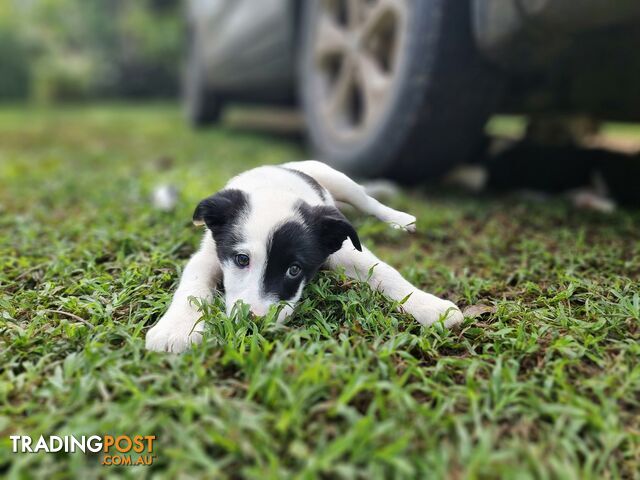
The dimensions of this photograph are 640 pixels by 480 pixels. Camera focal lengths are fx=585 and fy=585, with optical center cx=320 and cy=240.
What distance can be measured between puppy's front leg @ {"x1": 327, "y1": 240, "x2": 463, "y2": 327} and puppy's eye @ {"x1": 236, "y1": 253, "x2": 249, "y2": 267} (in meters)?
0.42

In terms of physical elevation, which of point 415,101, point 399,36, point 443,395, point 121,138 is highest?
point 399,36

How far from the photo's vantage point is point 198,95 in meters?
8.91

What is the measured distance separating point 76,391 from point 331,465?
70 cm

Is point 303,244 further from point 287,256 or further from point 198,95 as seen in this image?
point 198,95

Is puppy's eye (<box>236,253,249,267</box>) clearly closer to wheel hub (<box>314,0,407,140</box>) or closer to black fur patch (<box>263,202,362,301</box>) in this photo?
black fur patch (<box>263,202,362,301</box>)

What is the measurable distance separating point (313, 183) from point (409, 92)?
4.81 feet

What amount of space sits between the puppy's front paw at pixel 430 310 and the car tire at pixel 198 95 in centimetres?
700

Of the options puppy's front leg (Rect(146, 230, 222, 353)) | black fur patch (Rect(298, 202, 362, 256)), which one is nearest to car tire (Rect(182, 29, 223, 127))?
puppy's front leg (Rect(146, 230, 222, 353))

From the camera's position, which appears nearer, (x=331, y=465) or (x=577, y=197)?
(x=331, y=465)

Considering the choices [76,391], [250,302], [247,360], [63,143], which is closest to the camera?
[76,391]

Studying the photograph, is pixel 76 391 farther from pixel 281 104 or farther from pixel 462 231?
pixel 281 104

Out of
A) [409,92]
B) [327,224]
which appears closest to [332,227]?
[327,224]

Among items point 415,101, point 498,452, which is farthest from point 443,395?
point 415,101

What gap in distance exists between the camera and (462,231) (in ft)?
→ 10.8
